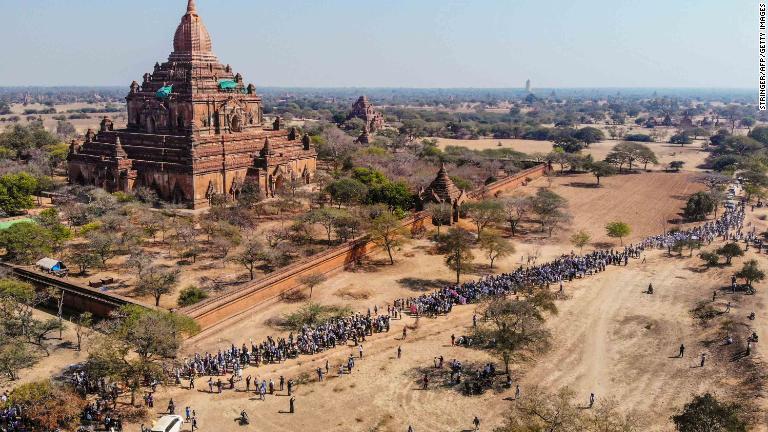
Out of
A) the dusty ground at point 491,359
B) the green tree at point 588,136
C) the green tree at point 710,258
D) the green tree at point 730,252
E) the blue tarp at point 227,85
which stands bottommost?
the dusty ground at point 491,359

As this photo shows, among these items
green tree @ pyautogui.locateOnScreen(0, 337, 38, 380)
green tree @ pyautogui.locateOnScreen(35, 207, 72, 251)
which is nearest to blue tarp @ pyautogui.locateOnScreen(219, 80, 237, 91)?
green tree @ pyautogui.locateOnScreen(35, 207, 72, 251)

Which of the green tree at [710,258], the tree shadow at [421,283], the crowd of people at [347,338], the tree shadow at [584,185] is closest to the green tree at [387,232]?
the tree shadow at [421,283]

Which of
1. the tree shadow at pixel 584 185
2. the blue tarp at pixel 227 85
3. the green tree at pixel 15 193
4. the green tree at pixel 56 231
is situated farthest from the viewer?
the tree shadow at pixel 584 185

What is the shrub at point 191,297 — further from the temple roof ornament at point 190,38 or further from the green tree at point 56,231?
the temple roof ornament at point 190,38

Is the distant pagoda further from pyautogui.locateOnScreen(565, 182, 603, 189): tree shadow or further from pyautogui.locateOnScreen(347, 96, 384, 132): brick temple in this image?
pyautogui.locateOnScreen(347, 96, 384, 132): brick temple

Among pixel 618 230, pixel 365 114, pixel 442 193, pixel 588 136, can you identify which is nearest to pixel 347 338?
pixel 442 193

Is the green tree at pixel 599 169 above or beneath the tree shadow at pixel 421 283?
above

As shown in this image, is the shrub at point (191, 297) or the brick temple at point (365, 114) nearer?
the shrub at point (191, 297)
